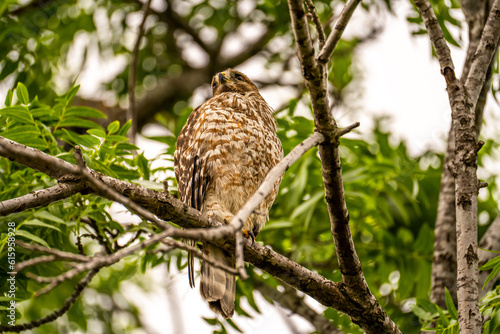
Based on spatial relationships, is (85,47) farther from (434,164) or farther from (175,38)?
(434,164)

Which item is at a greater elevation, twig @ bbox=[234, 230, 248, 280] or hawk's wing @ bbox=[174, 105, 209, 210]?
hawk's wing @ bbox=[174, 105, 209, 210]

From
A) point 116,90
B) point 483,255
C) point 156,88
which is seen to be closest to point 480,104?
point 483,255

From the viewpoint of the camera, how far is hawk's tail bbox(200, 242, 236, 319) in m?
3.28

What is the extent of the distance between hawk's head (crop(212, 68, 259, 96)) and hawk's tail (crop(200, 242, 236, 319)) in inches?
65.4

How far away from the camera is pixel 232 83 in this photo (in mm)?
4703

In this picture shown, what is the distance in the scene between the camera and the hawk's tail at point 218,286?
3.28m

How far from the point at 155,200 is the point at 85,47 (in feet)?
12.4

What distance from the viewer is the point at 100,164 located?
3088 mm

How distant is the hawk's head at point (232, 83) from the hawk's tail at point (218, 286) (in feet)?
5.45

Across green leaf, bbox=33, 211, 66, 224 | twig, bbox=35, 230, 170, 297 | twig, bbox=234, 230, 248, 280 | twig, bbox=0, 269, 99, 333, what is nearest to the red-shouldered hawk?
green leaf, bbox=33, 211, 66, 224

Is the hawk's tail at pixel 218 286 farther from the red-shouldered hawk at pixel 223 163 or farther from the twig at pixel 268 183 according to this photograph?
the twig at pixel 268 183

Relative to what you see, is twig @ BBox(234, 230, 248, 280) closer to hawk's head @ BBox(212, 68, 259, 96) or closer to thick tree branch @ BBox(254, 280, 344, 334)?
thick tree branch @ BBox(254, 280, 344, 334)

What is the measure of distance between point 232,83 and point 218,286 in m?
1.97

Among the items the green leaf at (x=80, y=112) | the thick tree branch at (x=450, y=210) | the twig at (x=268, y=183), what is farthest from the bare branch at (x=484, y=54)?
the green leaf at (x=80, y=112)
